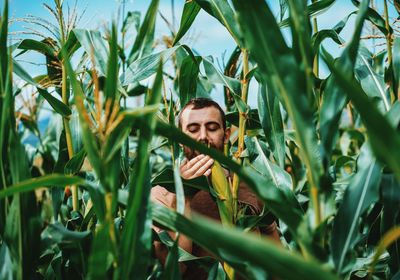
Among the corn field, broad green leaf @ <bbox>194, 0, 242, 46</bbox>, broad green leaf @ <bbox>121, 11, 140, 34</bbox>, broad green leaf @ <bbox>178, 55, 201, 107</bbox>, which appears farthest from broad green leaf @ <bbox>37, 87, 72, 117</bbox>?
broad green leaf @ <bbox>121, 11, 140, 34</bbox>

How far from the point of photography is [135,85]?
186 centimetres

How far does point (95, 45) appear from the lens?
142 cm

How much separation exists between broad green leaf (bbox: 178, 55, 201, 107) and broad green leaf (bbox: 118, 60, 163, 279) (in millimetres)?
731

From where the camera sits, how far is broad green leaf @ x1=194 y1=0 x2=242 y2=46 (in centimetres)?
116

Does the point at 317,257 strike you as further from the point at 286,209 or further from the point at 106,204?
the point at 106,204

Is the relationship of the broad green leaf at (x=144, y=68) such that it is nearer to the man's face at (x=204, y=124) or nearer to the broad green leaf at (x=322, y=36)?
the man's face at (x=204, y=124)

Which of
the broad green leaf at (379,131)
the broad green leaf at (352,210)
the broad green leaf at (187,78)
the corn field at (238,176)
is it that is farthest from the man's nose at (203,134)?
the broad green leaf at (379,131)

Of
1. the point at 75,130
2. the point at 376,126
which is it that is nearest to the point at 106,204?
the point at 376,126

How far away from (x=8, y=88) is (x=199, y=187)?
1.70 feet

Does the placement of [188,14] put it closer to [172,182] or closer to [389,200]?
[172,182]

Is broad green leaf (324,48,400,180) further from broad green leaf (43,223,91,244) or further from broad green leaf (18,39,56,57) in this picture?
broad green leaf (18,39,56,57)

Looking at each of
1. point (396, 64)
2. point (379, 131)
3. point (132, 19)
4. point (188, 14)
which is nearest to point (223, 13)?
point (188, 14)

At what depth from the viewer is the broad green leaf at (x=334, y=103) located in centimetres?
68

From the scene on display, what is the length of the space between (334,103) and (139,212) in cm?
37
